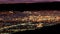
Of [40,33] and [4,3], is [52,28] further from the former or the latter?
[4,3]

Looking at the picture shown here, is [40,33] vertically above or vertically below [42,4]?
below

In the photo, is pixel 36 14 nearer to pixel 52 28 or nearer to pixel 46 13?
pixel 46 13

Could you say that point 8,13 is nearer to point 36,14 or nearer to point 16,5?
point 16,5

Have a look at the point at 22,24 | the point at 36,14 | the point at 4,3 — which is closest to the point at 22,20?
the point at 22,24

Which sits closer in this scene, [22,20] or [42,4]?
[42,4]

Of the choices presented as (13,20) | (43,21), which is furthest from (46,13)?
(13,20)

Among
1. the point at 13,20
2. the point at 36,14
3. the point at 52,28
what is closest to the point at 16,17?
the point at 13,20

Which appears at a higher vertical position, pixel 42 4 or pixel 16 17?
pixel 42 4

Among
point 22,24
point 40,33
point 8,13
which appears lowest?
point 40,33

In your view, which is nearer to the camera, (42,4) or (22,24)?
(42,4)
